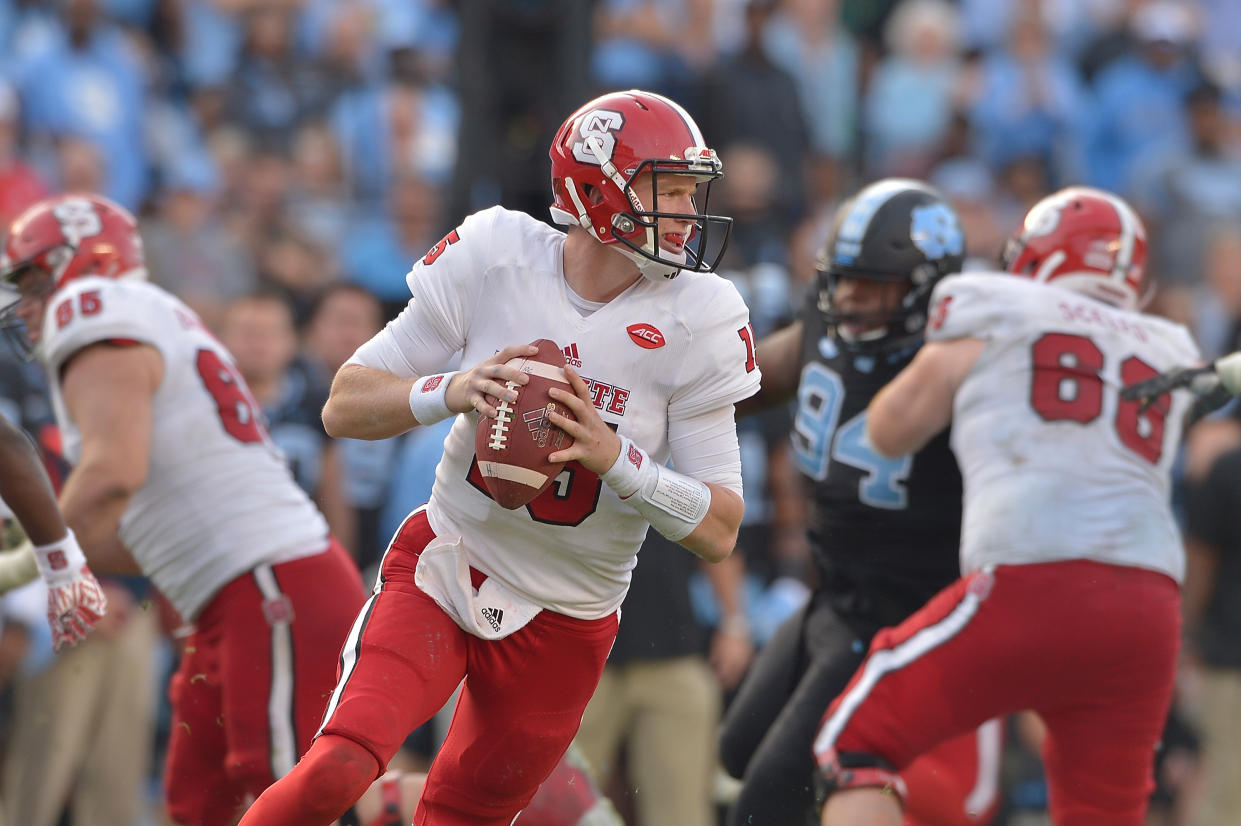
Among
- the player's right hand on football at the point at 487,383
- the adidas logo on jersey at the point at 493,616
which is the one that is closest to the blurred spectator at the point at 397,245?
the adidas logo on jersey at the point at 493,616

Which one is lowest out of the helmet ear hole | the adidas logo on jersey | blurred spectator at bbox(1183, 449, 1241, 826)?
blurred spectator at bbox(1183, 449, 1241, 826)

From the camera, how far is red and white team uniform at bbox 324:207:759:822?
4.19 meters

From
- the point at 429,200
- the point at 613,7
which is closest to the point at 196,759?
the point at 429,200

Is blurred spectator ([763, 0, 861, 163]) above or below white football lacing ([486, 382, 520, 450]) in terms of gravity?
below

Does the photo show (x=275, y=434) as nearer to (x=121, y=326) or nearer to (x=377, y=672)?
(x=121, y=326)

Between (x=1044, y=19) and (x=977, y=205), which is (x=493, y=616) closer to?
(x=977, y=205)

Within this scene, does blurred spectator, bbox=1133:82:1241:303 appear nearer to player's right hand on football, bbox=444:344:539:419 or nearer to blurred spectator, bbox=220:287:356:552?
blurred spectator, bbox=220:287:356:552

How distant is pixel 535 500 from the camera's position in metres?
4.18

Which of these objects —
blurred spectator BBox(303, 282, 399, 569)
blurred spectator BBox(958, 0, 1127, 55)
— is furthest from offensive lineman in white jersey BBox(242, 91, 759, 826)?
blurred spectator BBox(958, 0, 1127, 55)

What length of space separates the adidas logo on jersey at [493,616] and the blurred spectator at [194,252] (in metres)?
4.54

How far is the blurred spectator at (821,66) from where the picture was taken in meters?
11.1

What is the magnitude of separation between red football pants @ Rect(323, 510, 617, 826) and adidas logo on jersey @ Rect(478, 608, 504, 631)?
0.20ft

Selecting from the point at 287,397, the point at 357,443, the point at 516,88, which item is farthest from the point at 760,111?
the point at 287,397

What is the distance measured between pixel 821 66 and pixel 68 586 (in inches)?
294
